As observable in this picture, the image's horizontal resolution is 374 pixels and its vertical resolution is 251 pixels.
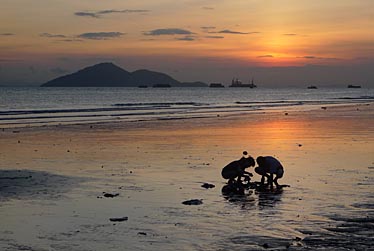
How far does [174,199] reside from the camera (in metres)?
16.2

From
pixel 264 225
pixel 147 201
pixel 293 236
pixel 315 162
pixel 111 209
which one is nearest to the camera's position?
pixel 293 236

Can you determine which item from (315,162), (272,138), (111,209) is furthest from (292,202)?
(272,138)

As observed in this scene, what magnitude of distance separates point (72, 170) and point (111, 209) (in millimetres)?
7244

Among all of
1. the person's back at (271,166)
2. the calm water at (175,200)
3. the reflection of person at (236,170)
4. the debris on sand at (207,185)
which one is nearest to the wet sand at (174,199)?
the calm water at (175,200)

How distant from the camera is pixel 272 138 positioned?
3412cm

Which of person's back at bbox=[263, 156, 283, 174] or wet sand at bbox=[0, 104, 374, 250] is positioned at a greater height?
person's back at bbox=[263, 156, 283, 174]

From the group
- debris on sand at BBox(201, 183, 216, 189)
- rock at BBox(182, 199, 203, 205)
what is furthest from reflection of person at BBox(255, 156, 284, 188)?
rock at BBox(182, 199, 203, 205)

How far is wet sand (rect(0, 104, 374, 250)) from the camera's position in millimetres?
12117

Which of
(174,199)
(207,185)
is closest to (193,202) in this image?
(174,199)

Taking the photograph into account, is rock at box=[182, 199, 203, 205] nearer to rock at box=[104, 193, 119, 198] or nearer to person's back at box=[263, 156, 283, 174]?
rock at box=[104, 193, 119, 198]

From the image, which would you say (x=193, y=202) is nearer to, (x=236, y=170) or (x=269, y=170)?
(x=236, y=170)

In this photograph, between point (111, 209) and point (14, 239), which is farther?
point (111, 209)

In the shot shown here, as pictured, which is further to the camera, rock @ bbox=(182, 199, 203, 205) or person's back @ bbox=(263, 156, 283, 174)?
person's back @ bbox=(263, 156, 283, 174)

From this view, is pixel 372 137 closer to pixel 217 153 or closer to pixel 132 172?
pixel 217 153
